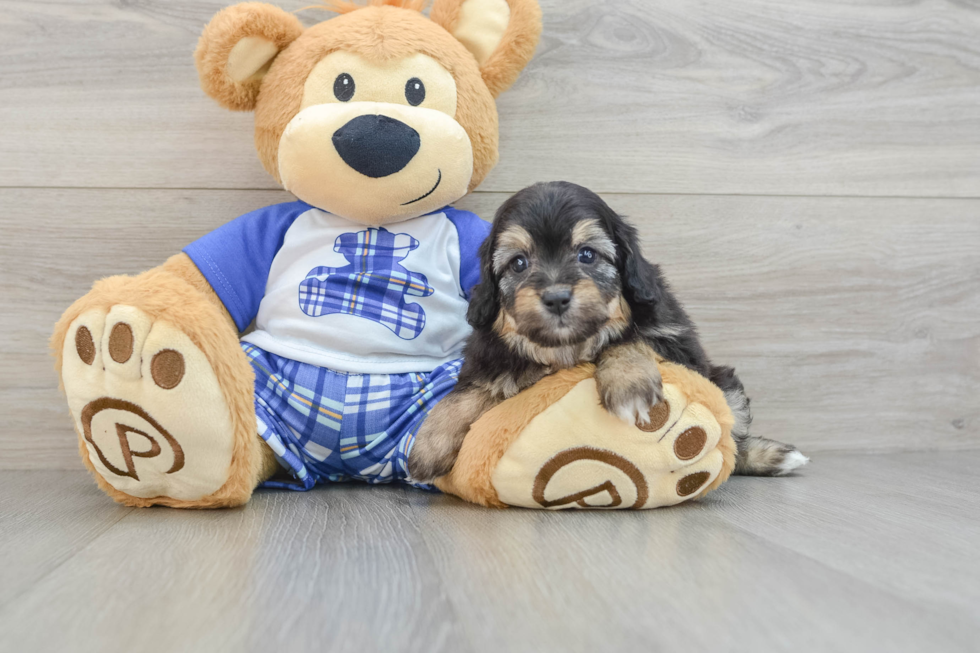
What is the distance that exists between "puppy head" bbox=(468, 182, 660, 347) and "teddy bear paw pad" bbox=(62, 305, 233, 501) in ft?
2.08

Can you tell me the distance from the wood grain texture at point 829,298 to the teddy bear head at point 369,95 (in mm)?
458

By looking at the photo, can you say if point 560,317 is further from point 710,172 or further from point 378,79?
point 710,172

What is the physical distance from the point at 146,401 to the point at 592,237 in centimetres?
102

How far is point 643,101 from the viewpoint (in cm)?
241

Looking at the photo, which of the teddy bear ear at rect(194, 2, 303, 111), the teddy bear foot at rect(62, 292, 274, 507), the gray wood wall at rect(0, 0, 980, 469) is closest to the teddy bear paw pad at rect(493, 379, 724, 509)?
the teddy bear foot at rect(62, 292, 274, 507)

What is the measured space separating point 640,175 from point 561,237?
100cm

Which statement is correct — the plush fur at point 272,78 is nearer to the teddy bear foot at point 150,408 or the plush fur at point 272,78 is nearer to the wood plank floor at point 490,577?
the teddy bear foot at point 150,408

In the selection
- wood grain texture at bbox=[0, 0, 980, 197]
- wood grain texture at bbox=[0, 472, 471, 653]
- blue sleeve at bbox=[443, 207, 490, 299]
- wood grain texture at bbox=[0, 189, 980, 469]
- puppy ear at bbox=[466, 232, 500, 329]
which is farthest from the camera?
wood grain texture at bbox=[0, 189, 980, 469]

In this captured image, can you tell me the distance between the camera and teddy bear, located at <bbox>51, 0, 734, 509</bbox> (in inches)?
60.4

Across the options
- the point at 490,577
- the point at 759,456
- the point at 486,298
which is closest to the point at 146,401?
the point at 486,298

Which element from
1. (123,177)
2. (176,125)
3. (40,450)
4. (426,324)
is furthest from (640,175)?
(40,450)

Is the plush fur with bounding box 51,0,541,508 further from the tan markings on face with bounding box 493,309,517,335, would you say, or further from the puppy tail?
the puppy tail

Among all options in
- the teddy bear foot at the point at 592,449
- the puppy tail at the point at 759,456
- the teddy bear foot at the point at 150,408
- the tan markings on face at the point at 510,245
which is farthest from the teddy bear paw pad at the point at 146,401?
the puppy tail at the point at 759,456

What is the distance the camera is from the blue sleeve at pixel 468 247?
6.71 feet
